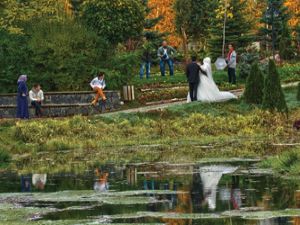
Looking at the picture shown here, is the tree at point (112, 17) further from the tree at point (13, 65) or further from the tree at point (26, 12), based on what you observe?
the tree at point (13, 65)

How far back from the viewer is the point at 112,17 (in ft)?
155

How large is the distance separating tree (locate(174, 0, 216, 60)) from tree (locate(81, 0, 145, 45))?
77.3 ft

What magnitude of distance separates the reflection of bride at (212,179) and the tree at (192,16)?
5092cm

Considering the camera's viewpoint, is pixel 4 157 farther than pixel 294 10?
No

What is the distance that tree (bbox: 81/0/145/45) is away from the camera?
46.8m

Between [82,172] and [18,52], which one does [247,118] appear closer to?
[82,172]

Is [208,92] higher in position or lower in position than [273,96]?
higher

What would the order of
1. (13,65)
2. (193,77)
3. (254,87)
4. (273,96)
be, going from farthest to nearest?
(13,65), (193,77), (254,87), (273,96)

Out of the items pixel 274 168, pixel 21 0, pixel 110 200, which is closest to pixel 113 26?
pixel 21 0

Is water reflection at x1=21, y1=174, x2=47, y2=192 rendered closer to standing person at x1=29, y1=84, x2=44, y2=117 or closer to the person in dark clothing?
the person in dark clothing

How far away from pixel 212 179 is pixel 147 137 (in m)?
11.8

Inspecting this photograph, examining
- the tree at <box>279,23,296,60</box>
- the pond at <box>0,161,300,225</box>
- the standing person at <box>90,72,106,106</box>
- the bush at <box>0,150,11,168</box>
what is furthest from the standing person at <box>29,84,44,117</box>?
the tree at <box>279,23,296,60</box>

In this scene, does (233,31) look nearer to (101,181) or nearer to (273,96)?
→ (273,96)

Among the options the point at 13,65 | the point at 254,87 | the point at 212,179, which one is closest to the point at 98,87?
the point at 13,65
